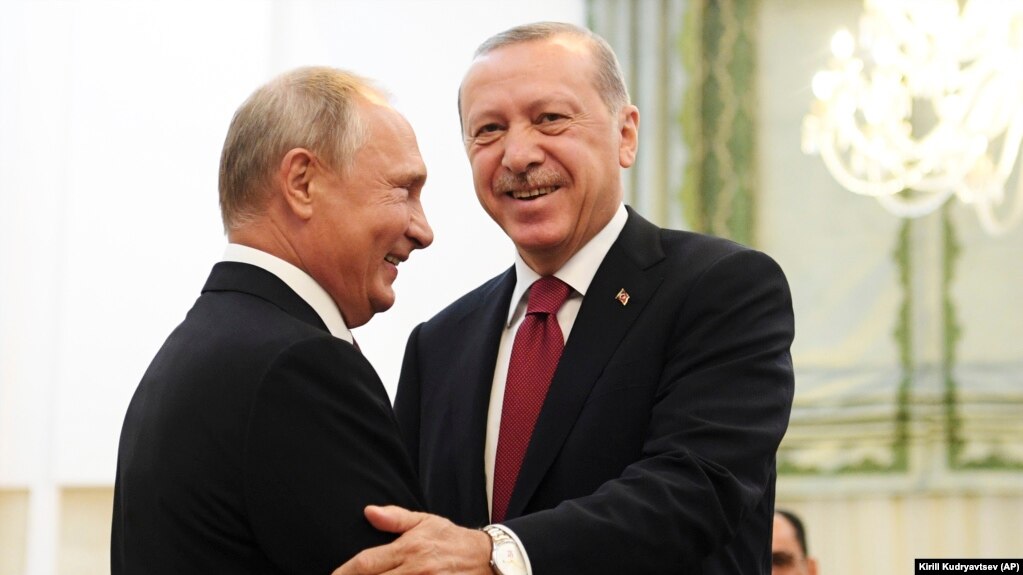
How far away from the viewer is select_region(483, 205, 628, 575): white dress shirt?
2559 mm

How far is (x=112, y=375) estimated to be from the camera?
5.30 meters

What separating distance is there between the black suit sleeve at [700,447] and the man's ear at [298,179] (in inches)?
23.7

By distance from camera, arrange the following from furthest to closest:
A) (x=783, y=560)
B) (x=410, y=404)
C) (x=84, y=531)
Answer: (x=84, y=531), (x=783, y=560), (x=410, y=404)

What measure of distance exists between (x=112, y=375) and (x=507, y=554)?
3.59 m

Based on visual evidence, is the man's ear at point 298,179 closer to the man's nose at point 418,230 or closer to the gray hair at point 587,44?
the man's nose at point 418,230

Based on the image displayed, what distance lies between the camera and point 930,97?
5750 millimetres

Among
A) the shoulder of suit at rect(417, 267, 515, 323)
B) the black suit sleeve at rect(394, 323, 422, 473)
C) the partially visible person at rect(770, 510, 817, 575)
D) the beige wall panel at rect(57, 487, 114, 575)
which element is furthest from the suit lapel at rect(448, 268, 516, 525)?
the beige wall panel at rect(57, 487, 114, 575)

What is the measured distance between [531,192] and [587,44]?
333mm

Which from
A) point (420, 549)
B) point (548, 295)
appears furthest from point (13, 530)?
point (420, 549)

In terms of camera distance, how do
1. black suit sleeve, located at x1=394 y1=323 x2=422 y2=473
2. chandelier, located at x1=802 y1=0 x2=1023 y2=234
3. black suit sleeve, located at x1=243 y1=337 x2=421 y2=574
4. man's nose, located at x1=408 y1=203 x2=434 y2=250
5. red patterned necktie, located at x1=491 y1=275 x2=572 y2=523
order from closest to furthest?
black suit sleeve, located at x1=243 y1=337 x2=421 y2=574 < man's nose, located at x1=408 y1=203 x2=434 y2=250 < red patterned necktie, located at x1=491 y1=275 x2=572 y2=523 < black suit sleeve, located at x1=394 y1=323 x2=422 y2=473 < chandelier, located at x1=802 y1=0 x2=1023 y2=234

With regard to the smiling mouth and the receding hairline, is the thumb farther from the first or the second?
the receding hairline

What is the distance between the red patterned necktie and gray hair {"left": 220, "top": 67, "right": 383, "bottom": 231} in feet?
2.07

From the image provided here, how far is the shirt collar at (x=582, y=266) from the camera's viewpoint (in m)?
2.64

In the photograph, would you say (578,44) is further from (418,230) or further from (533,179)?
(418,230)
